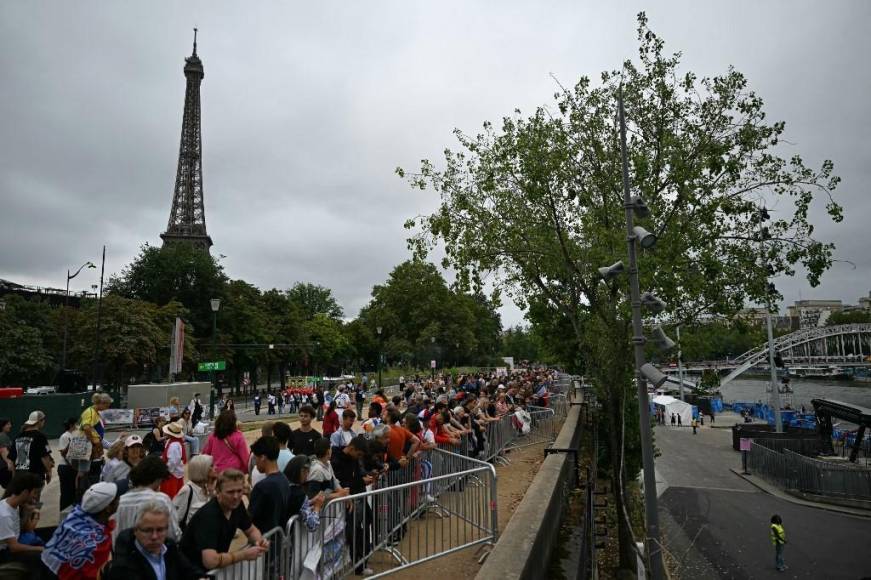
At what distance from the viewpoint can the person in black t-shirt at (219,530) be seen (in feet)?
11.3

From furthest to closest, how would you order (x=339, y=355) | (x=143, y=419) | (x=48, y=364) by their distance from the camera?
(x=339, y=355) → (x=48, y=364) → (x=143, y=419)

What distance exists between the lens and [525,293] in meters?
18.0

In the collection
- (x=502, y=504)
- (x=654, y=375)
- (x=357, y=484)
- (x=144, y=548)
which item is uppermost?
(x=654, y=375)

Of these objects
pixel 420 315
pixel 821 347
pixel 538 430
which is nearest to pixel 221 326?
pixel 420 315

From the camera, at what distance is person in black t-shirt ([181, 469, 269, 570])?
3.44 meters

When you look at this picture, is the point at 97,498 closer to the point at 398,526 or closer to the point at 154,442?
the point at 398,526

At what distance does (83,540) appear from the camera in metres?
3.87

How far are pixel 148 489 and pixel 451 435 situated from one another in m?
6.03

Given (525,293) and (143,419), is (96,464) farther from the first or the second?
(143,419)

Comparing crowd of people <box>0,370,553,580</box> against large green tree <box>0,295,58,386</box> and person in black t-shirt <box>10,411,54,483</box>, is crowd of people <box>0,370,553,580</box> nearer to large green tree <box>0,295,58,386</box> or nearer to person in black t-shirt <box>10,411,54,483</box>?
person in black t-shirt <box>10,411,54,483</box>

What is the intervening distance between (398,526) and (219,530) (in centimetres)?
324

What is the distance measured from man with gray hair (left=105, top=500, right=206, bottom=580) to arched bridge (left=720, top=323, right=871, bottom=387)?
74046mm

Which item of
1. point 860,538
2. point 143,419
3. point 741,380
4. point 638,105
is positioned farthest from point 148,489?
point 741,380

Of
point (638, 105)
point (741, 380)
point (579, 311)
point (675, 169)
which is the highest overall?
point (638, 105)
